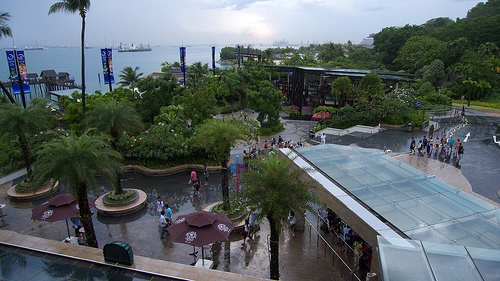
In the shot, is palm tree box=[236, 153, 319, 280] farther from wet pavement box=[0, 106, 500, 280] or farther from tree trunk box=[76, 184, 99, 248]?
tree trunk box=[76, 184, 99, 248]

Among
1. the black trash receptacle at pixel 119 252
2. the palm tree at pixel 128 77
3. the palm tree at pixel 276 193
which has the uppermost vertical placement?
the palm tree at pixel 128 77

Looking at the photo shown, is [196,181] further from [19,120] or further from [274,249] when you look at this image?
[19,120]

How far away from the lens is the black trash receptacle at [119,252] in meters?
8.28

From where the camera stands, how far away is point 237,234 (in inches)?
570

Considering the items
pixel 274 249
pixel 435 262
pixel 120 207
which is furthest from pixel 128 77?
pixel 435 262

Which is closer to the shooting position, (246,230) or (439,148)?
(246,230)

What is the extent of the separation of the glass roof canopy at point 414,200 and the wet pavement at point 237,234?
2886mm

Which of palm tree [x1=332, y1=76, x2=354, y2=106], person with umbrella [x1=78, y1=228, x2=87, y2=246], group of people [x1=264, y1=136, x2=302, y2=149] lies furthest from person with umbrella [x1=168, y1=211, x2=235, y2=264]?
palm tree [x1=332, y1=76, x2=354, y2=106]

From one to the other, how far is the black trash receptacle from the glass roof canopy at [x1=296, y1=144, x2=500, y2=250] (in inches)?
303

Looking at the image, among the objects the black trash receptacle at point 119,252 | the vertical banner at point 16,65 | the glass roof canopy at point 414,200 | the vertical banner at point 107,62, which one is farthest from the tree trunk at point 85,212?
the vertical banner at point 107,62

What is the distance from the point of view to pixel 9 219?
15906mm

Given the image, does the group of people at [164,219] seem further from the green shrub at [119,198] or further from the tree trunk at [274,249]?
the tree trunk at [274,249]

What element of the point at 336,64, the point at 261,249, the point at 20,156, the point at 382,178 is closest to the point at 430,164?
the point at 382,178

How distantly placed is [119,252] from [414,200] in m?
9.61
